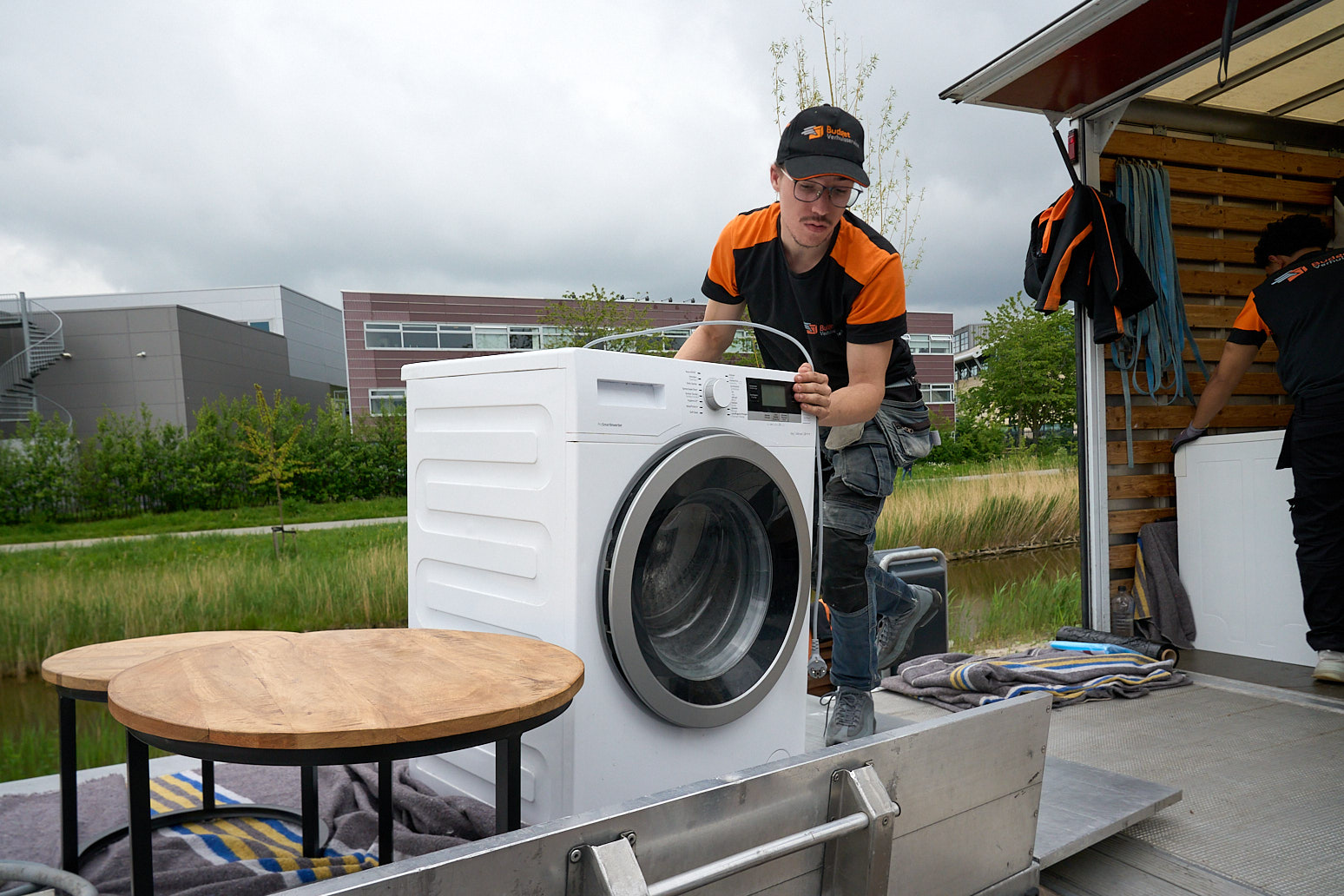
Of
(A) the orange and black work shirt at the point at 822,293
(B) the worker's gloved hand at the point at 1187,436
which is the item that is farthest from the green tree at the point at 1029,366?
(A) the orange and black work shirt at the point at 822,293

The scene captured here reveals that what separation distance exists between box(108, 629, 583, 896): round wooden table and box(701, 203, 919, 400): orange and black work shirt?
3.50 ft

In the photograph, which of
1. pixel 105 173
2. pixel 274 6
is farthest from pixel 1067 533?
pixel 105 173

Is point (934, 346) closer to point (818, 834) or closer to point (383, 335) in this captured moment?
point (383, 335)

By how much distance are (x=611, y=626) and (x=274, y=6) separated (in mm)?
5387

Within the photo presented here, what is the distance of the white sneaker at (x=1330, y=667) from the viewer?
2.77 m

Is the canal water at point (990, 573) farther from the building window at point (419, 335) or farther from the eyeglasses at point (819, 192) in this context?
the building window at point (419, 335)

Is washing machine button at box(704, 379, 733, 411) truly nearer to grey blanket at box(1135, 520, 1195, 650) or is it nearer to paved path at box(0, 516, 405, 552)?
grey blanket at box(1135, 520, 1195, 650)

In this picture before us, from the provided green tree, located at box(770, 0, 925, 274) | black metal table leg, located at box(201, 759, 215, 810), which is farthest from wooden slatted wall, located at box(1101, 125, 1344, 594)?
black metal table leg, located at box(201, 759, 215, 810)

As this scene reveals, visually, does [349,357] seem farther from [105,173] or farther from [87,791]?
[87,791]

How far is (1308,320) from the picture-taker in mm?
2863

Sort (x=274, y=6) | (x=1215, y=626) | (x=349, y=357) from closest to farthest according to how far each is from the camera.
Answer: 1. (x=1215, y=626)
2. (x=274, y=6)
3. (x=349, y=357)

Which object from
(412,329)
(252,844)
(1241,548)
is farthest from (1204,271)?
(412,329)

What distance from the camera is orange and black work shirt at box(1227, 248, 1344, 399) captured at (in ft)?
9.10

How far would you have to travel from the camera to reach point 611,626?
137 cm
